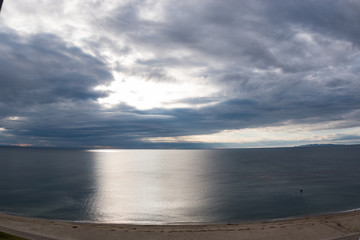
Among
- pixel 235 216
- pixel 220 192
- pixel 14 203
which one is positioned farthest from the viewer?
pixel 220 192

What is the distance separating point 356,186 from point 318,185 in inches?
→ 477

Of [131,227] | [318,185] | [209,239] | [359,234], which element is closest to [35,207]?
[131,227]

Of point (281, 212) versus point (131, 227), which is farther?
point (281, 212)

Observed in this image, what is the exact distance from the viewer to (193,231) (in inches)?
1542

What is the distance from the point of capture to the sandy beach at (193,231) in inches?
1415

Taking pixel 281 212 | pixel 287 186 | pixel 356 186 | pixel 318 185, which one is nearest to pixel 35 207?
pixel 281 212

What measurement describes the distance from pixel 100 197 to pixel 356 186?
8780 centimetres

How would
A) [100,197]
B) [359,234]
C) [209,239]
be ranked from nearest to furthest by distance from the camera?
[359,234], [209,239], [100,197]

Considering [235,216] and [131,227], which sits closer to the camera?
[131,227]

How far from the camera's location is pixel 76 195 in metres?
73.4

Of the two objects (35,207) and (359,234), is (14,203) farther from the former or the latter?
(359,234)

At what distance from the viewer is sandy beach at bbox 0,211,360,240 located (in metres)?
35.9

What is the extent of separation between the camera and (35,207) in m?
59.9

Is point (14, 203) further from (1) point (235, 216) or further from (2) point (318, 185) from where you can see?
(2) point (318, 185)
